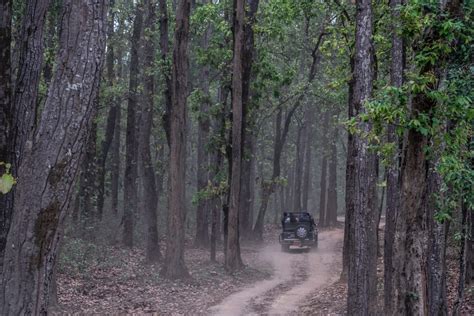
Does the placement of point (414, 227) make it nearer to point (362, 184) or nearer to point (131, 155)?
point (362, 184)

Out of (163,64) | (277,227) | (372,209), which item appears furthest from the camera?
(277,227)

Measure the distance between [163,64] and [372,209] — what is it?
40.1ft

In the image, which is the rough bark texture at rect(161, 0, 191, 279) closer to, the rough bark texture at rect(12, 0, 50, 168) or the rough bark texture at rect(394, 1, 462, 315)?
the rough bark texture at rect(12, 0, 50, 168)

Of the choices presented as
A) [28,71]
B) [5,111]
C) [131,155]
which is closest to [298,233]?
[131,155]

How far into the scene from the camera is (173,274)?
61.9ft

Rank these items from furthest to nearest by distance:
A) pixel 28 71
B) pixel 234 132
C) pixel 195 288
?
pixel 234 132
pixel 195 288
pixel 28 71

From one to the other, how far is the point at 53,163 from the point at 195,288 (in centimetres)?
1384

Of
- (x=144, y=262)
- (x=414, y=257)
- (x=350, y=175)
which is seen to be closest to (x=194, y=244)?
(x=144, y=262)

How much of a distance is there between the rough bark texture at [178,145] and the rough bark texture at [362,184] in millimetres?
8111

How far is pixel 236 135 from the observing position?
21.5 m

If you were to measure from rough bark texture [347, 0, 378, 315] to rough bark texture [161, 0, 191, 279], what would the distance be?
8111 millimetres

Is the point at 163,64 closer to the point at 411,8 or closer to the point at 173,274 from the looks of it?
the point at 173,274

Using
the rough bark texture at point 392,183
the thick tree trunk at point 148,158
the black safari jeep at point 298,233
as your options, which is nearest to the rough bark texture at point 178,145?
the thick tree trunk at point 148,158

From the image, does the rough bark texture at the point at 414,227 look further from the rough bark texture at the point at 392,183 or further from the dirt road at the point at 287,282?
the dirt road at the point at 287,282
